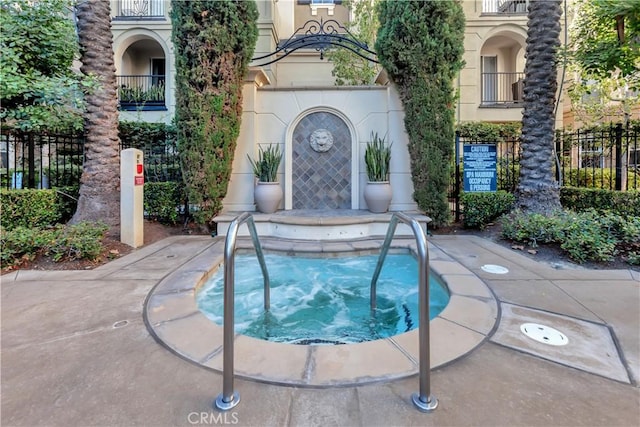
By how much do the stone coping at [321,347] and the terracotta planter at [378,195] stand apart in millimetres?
3094

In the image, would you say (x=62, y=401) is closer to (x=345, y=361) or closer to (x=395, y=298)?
(x=345, y=361)

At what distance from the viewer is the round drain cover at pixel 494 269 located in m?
3.62

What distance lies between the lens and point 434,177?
18.9 feet

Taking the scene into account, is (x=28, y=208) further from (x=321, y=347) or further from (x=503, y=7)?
(x=503, y=7)

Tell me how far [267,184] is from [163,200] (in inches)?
82.1

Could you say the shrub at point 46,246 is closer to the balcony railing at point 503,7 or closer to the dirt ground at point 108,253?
the dirt ground at point 108,253

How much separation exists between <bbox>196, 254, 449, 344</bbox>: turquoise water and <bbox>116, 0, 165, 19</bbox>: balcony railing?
13.2 m

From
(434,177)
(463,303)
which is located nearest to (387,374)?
(463,303)

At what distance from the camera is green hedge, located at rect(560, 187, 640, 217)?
5301mm

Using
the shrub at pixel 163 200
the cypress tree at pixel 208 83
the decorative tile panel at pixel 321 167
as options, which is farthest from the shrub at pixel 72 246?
the decorative tile panel at pixel 321 167

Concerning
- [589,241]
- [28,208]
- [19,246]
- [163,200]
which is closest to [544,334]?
[589,241]

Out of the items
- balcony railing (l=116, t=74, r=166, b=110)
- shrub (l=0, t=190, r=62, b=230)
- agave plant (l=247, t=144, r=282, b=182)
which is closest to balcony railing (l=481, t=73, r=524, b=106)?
agave plant (l=247, t=144, r=282, b=182)

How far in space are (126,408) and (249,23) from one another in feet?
20.3

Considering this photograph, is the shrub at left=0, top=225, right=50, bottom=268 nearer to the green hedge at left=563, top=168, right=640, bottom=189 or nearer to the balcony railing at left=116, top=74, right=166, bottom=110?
the balcony railing at left=116, top=74, right=166, bottom=110
